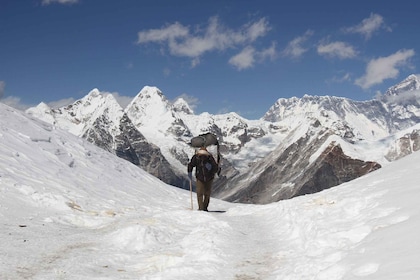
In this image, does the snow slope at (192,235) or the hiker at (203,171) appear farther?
the hiker at (203,171)

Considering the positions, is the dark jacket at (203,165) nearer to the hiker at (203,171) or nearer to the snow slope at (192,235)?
the hiker at (203,171)

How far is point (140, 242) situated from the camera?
1209 centimetres

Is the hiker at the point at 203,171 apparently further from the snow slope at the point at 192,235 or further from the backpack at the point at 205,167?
the snow slope at the point at 192,235

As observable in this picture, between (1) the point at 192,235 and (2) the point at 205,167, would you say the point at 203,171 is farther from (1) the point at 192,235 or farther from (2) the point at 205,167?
(1) the point at 192,235

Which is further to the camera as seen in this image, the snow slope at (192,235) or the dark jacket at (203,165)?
the dark jacket at (203,165)

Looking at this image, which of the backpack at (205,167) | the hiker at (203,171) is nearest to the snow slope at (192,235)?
the hiker at (203,171)

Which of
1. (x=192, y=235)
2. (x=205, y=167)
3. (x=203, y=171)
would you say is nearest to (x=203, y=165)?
(x=205, y=167)

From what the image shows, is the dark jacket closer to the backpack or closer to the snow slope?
the backpack

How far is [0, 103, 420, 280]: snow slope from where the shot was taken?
358 inches

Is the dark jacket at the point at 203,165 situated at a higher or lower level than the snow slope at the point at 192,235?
higher

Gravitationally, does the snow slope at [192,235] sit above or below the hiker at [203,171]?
below

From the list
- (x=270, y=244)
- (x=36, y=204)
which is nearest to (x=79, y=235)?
(x=36, y=204)

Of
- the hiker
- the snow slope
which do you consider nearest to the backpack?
the hiker

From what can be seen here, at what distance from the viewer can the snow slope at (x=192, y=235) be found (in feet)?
29.8
